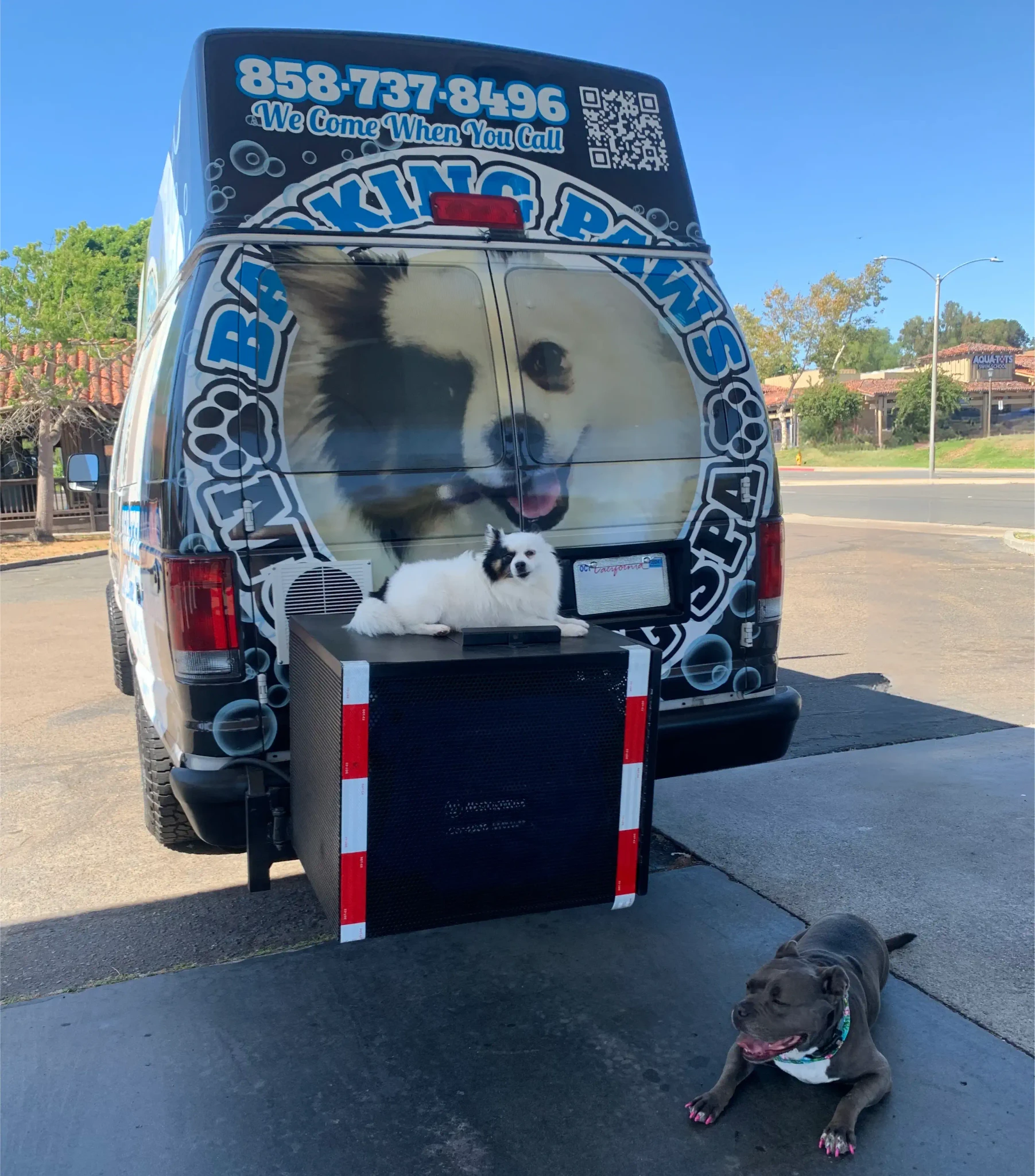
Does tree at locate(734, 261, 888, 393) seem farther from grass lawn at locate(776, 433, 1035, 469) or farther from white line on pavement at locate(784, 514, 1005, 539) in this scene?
white line on pavement at locate(784, 514, 1005, 539)

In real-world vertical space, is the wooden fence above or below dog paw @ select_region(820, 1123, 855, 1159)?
above

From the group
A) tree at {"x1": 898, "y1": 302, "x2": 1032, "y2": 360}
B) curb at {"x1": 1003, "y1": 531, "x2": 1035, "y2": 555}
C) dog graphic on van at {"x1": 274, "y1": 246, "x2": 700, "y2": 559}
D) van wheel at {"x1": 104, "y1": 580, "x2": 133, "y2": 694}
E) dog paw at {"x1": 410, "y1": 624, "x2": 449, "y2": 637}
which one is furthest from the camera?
tree at {"x1": 898, "y1": 302, "x2": 1032, "y2": 360}

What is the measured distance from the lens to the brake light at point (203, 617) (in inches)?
121

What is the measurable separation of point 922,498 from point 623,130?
25156 mm

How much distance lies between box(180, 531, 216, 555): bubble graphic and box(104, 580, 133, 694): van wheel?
4.04m

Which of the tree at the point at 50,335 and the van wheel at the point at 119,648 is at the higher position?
the tree at the point at 50,335

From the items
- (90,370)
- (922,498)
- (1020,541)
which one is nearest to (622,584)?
(1020,541)

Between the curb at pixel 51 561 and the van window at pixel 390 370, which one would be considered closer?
the van window at pixel 390 370

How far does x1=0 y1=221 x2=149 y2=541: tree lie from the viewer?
20.0 meters

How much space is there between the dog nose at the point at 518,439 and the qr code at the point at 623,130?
114 cm

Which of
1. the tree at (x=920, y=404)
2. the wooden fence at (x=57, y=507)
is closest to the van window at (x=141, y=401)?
the wooden fence at (x=57, y=507)

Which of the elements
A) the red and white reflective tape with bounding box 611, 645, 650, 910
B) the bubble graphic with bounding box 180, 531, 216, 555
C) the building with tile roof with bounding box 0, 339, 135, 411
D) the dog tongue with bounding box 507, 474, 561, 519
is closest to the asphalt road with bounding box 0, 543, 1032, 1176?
the red and white reflective tape with bounding box 611, 645, 650, 910

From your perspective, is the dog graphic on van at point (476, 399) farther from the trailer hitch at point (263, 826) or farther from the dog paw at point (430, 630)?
the trailer hitch at point (263, 826)

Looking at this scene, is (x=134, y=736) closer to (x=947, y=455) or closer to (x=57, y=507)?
(x=57, y=507)
